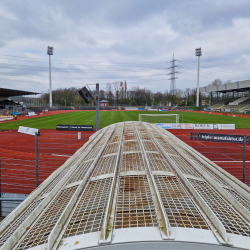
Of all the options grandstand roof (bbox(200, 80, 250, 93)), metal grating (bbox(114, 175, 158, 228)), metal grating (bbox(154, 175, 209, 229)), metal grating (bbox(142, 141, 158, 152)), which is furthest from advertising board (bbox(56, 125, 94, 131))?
grandstand roof (bbox(200, 80, 250, 93))

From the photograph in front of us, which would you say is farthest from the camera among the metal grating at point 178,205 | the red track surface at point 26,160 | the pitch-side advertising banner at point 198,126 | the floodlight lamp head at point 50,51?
the floodlight lamp head at point 50,51

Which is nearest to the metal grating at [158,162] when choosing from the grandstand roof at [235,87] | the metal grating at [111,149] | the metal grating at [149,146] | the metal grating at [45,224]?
the metal grating at [149,146]

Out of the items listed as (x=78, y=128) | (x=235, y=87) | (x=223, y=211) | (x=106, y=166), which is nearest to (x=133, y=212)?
(x=223, y=211)

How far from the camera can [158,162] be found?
3.75 meters

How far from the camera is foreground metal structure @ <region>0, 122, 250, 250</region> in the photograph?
1.77 m

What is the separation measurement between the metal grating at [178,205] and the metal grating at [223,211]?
272 mm

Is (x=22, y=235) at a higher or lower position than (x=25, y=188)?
higher

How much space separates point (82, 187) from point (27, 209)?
92 centimetres

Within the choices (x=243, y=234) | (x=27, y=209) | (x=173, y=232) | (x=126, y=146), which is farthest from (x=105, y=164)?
(x=243, y=234)

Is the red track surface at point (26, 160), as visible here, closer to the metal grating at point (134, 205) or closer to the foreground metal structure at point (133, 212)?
the foreground metal structure at point (133, 212)

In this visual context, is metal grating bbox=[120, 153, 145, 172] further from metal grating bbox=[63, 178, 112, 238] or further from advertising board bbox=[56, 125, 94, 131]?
advertising board bbox=[56, 125, 94, 131]

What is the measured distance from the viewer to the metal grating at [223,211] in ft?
6.56

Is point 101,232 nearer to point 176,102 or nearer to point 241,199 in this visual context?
point 241,199

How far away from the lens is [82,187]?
114 inches
